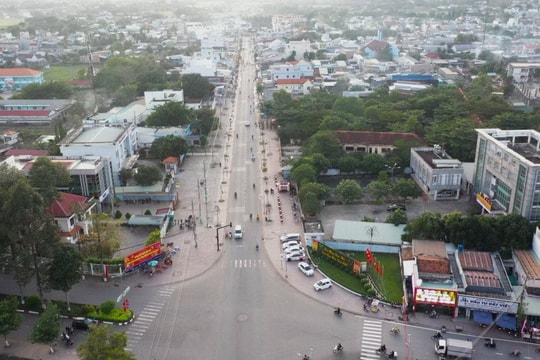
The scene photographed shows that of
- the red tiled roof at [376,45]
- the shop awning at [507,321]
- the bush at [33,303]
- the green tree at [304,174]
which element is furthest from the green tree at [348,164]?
the red tiled roof at [376,45]

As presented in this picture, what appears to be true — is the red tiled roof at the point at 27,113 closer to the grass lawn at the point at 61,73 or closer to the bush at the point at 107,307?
the grass lawn at the point at 61,73

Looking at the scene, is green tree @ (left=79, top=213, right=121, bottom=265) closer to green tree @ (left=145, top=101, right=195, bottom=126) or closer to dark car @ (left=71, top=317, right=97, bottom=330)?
dark car @ (left=71, top=317, right=97, bottom=330)

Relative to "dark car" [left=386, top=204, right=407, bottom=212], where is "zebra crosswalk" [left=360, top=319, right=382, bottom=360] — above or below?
below

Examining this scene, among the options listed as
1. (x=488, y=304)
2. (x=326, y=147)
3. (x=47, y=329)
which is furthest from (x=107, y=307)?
(x=326, y=147)

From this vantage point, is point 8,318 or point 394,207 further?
point 394,207

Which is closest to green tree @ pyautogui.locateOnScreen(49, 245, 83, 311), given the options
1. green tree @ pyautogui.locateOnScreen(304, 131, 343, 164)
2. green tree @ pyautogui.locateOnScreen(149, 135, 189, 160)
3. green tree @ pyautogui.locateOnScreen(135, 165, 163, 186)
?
green tree @ pyautogui.locateOnScreen(135, 165, 163, 186)

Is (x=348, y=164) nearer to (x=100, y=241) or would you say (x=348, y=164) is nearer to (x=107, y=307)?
(x=100, y=241)
